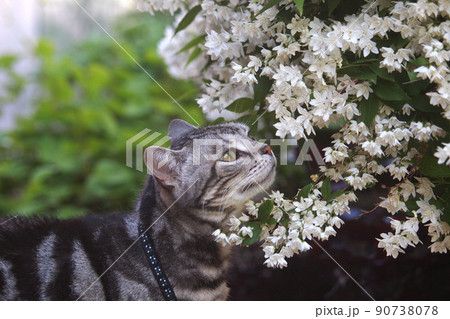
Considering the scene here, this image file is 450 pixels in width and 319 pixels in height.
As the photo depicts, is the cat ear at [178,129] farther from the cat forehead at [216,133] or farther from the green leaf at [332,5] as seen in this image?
the green leaf at [332,5]

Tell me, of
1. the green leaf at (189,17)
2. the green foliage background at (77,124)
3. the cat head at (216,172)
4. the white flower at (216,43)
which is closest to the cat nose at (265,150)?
the cat head at (216,172)

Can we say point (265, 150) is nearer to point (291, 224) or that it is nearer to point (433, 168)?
point (291, 224)

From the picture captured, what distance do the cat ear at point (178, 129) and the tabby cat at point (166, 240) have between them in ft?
0.08

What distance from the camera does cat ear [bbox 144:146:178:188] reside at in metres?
0.98

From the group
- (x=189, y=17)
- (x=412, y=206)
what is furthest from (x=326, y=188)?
(x=189, y=17)

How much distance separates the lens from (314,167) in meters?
1.04

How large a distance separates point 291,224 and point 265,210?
53 millimetres

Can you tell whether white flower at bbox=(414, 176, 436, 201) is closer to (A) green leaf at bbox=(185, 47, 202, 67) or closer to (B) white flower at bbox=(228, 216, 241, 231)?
(B) white flower at bbox=(228, 216, 241, 231)

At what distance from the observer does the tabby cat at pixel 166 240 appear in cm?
102

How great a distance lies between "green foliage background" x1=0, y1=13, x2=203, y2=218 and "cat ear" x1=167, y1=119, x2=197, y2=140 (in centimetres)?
56

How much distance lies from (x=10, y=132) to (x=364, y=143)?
1.74 metres

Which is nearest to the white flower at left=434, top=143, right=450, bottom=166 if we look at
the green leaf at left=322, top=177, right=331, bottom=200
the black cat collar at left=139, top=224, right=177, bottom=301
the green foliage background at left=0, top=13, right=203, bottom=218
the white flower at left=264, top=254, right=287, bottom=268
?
the green leaf at left=322, top=177, right=331, bottom=200
